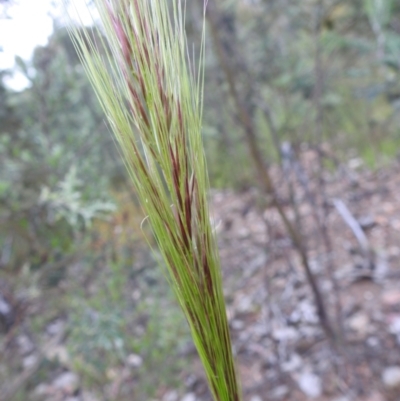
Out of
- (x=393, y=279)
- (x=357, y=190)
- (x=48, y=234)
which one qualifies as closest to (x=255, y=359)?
(x=393, y=279)

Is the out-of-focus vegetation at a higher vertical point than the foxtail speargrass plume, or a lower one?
lower

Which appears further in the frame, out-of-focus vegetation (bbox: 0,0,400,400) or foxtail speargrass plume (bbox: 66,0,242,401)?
out-of-focus vegetation (bbox: 0,0,400,400)

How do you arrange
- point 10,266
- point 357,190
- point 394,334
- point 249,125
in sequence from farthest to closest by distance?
point 357,190 → point 394,334 → point 10,266 → point 249,125

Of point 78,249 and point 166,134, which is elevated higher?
point 166,134

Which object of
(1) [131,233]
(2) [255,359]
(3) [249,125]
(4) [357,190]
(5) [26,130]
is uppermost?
(5) [26,130]

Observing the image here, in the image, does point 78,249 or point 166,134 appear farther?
point 78,249

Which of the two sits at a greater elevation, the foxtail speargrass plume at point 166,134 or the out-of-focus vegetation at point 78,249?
the foxtail speargrass plume at point 166,134

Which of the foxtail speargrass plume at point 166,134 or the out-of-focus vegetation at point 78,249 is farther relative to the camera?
the out-of-focus vegetation at point 78,249

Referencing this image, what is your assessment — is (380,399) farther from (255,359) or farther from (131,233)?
(131,233)
